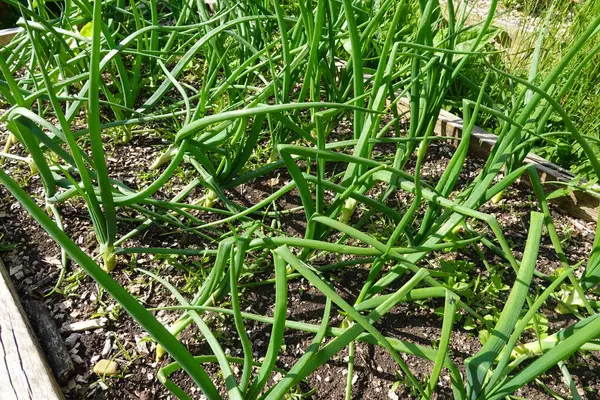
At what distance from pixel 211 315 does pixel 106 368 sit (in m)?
0.24

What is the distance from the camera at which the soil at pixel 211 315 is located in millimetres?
1057

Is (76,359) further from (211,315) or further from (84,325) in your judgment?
(211,315)

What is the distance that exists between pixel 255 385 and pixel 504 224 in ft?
3.23

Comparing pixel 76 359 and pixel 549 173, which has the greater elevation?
pixel 549 173

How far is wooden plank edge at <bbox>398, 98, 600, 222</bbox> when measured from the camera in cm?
148

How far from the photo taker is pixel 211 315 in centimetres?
114

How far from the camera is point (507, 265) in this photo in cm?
131

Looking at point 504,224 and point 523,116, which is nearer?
point 523,116

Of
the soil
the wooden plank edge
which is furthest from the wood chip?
the wooden plank edge

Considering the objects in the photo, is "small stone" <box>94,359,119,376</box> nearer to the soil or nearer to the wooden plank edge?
the soil

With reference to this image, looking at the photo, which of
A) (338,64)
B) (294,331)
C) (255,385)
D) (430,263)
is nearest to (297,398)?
(294,331)

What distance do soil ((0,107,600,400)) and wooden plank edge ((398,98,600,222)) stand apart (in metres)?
0.04

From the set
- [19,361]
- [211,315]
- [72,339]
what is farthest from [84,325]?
[211,315]

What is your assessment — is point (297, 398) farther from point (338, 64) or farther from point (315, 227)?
point (338, 64)
